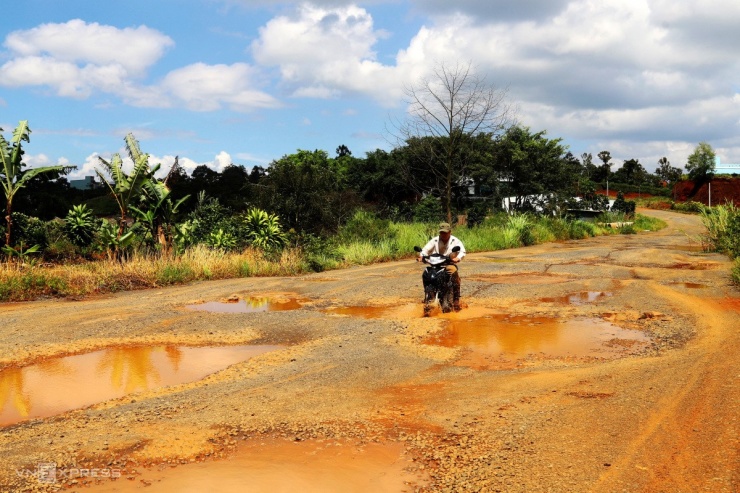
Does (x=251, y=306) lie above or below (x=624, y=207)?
below

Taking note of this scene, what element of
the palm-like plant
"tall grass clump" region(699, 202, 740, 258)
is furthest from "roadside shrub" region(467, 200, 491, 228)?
the palm-like plant

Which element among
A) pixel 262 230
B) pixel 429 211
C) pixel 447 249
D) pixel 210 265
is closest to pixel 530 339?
pixel 447 249

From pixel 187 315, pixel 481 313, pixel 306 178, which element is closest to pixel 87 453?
pixel 187 315

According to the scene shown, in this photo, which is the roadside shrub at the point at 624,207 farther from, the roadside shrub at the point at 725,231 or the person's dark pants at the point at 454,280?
the person's dark pants at the point at 454,280

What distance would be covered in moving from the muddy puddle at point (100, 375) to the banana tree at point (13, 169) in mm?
10714

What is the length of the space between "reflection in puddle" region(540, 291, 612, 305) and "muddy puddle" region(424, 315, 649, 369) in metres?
1.51

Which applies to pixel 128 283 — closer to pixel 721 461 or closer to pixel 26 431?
pixel 26 431

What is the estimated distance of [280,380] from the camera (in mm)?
6219

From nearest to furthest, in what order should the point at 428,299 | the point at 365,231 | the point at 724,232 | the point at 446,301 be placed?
the point at 428,299, the point at 446,301, the point at 724,232, the point at 365,231

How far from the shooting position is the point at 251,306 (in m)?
11.1

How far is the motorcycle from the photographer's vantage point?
31.6ft

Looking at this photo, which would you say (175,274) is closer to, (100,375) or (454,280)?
(454,280)

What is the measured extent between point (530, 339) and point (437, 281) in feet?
6.39

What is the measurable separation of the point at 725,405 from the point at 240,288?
32.2 ft
